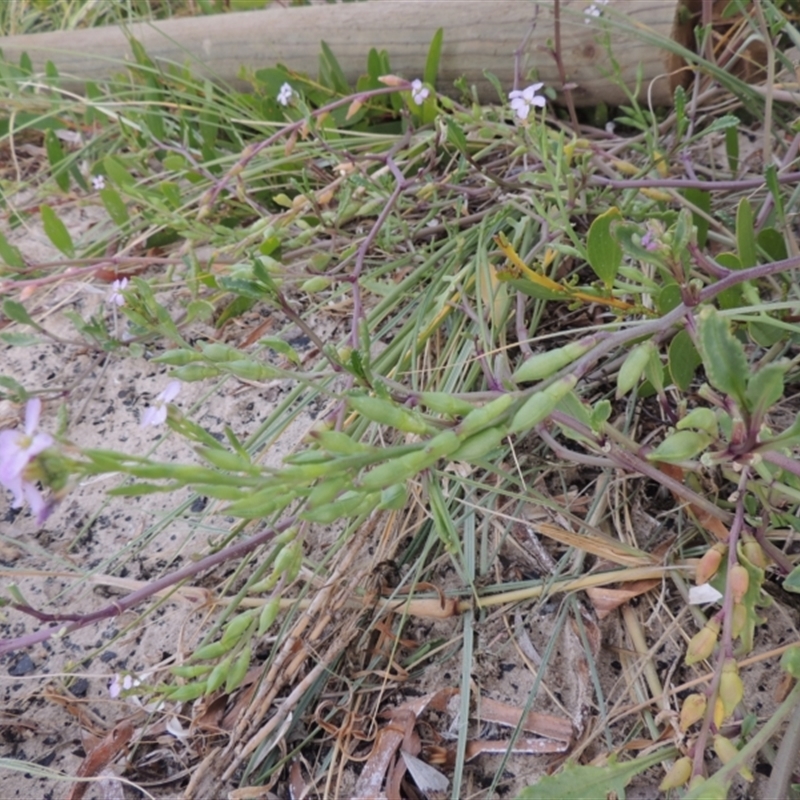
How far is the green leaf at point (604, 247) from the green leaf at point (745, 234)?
0.50 feet

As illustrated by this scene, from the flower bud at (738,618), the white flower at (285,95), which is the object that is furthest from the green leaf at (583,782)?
the white flower at (285,95)

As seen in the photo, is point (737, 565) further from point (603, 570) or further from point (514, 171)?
point (514, 171)

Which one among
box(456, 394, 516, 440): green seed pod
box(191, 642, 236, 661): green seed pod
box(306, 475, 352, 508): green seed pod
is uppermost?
box(456, 394, 516, 440): green seed pod

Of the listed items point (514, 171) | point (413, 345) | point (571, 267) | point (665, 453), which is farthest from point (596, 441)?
point (514, 171)

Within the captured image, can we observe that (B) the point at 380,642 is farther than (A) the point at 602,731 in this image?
Yes

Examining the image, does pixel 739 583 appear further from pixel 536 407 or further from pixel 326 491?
pixel 326 491

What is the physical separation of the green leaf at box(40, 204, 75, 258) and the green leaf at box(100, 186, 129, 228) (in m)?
0.10

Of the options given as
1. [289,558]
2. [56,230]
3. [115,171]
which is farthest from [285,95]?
[289,558]

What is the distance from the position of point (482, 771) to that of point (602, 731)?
5.8 inches

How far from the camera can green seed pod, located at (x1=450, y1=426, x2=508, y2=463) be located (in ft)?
2.15

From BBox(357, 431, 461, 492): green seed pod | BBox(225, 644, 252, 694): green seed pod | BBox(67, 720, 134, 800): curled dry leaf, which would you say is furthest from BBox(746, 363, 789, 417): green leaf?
BBox(67, 720, 134, 800): curled dry leaf

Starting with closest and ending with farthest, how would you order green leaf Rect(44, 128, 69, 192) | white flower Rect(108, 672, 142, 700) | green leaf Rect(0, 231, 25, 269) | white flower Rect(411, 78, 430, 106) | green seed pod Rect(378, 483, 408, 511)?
green seed pod Rect(378, 483, 408, 511) < white flower Rect(108, 672, 142, 700) < white flower Rect(411, 78, 430, 106) < green leaf Rect(0, 231, 25, 269) < green leaf Rect(44, 128, 69, 192)

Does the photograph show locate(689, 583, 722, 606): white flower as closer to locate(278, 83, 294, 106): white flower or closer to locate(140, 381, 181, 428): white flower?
locate(140, 381, 181, 428): white flower

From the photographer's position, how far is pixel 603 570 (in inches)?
38.9
